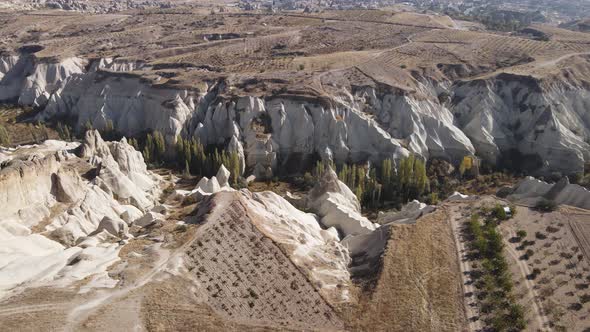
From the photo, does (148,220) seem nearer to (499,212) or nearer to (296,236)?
(296,236)

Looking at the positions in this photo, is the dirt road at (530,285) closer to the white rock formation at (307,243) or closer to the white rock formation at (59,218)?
the white rock formation at (307,243)

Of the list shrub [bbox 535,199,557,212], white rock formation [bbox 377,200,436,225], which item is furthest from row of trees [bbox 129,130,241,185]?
shrub [bbox 535,199,557,212]

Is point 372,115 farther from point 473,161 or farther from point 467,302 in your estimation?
point 467,302

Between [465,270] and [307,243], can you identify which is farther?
[307,243]

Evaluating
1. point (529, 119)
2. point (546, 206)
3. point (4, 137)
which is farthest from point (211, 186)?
point (529, 119)

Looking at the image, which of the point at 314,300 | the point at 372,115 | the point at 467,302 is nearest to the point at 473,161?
the point at 372,115
